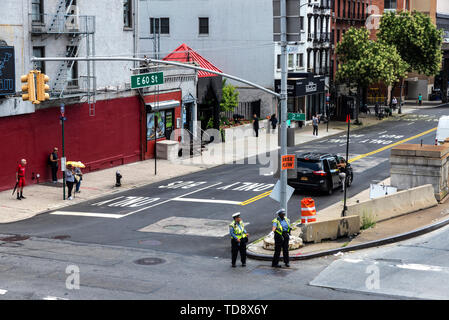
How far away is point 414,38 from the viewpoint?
7506 cm

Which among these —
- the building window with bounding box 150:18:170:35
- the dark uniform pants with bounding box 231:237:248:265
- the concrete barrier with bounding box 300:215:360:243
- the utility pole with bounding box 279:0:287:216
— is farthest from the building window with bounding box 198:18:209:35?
the dark uniform pants with bounding box 231:237:248:265

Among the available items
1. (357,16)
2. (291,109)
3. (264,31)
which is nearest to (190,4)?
(264,31)

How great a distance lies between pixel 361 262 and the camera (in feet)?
65.3

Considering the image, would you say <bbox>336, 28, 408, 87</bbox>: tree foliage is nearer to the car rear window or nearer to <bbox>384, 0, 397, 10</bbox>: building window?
<bbox>384, 0, 397, 10</bbox>: building window

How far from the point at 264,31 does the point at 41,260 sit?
42.8m

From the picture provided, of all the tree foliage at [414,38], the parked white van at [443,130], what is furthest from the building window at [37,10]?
the tree foliage at [414,38]

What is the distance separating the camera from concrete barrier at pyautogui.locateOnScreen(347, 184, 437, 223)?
2509 centimetres

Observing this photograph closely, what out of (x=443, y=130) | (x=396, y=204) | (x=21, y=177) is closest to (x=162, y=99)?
(x=21, y=177)

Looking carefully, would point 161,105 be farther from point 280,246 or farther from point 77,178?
point 280,246

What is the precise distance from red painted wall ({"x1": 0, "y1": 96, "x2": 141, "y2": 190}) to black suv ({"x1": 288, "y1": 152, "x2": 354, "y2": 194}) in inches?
469

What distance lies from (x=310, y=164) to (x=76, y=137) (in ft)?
42.2

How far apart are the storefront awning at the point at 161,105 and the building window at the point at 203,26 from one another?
18135mm

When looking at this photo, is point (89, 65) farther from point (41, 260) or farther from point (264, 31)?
point (264, 31)
